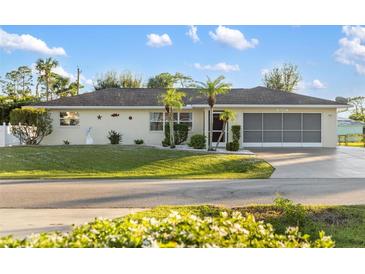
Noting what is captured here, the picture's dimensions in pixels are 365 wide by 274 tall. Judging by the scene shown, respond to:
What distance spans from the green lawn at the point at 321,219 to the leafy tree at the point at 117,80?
3455cm

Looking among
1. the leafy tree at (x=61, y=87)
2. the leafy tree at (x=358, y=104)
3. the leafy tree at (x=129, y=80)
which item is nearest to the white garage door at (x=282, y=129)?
the leafy tree at (x=129, y=80)

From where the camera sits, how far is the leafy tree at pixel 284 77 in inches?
1709

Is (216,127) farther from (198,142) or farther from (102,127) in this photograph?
(102,127)

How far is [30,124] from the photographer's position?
76.9ft

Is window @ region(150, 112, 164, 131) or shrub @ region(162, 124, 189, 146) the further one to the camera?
window @ region(150, 112, 164, 131)

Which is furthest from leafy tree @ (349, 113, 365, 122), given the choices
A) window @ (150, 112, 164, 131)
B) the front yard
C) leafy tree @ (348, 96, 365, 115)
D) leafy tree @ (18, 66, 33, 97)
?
the front yard

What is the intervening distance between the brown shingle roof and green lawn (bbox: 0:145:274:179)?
5674 mm

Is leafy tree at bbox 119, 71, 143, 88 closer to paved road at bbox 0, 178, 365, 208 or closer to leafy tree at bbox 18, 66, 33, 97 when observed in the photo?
leafy tree at bbox 18, 66, 33, 97

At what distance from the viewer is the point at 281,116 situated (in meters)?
25.2

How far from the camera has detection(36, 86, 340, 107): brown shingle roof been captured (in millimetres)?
24609
